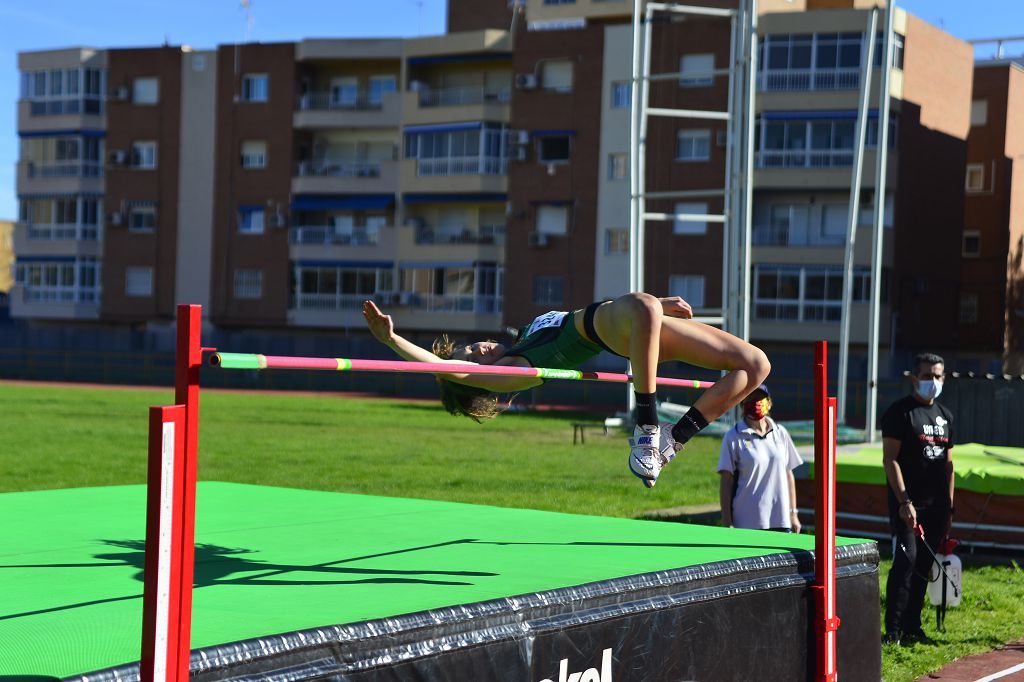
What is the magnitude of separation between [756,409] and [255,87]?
46.0 meters

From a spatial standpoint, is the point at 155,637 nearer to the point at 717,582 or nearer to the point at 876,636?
the point at 717,582

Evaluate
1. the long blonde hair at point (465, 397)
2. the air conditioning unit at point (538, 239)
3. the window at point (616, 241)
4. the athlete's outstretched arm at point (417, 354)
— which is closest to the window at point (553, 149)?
the air conditioning unit at point (538, 239)

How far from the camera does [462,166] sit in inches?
1901

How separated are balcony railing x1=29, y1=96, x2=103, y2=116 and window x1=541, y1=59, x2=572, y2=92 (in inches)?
805

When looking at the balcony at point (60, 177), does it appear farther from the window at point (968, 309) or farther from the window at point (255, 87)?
the window at point (968, 309)

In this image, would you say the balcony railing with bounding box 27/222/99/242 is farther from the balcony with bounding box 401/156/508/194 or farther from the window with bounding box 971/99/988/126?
the window with bounding box 971/99/988/126

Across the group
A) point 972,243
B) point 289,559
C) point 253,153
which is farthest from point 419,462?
point 972,243

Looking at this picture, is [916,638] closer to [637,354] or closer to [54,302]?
[637,354]

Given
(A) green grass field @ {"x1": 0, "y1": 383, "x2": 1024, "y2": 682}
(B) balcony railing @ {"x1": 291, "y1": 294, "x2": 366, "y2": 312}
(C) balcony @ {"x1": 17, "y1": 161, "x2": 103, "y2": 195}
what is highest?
(C) balcony @ {"x1": 17, "y1": 161, "x2": 103, "y2": 195}

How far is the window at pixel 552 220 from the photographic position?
46.8 metres

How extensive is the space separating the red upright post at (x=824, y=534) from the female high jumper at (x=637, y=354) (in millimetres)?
312

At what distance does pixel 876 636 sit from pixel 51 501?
514 centimetres

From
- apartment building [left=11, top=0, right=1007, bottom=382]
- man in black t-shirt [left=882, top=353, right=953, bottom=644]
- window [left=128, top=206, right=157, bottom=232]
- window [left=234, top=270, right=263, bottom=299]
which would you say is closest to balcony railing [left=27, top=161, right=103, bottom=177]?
apartment building [left=11, top=0, right=1007, bottom=382]

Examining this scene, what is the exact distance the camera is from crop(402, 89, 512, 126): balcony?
47.9 m
